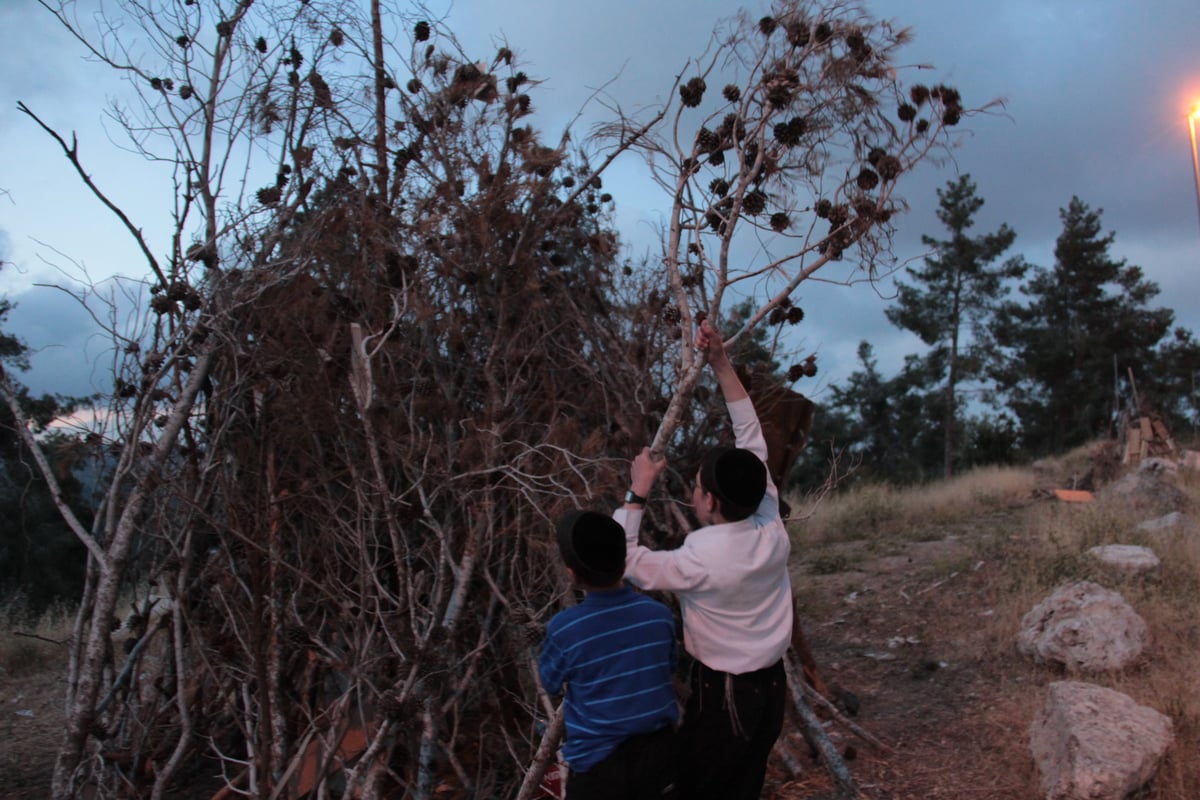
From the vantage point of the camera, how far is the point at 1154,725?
14.0 feet

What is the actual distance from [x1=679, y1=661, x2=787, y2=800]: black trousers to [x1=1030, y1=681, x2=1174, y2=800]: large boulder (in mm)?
1964

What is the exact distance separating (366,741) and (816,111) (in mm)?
3514

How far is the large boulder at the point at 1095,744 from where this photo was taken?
3.99 metres

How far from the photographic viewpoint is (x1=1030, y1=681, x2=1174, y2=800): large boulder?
399 centimetres

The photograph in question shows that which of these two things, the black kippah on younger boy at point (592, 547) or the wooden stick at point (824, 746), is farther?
the wooden stick at point (824, 746)

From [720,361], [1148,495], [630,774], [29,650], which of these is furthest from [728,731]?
[1148,495]

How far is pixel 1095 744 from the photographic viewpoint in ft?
Answer: 13.4

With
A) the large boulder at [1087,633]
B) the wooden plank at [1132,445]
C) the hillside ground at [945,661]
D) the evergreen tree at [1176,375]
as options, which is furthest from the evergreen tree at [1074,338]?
the large boulder at [1087,633]

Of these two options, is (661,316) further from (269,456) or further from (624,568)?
(624,568)

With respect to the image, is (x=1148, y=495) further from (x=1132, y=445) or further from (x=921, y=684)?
(x=921, y=684)

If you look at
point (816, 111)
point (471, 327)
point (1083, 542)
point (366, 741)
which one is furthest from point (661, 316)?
point (1083, 542)

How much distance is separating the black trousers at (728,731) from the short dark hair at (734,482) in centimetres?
53

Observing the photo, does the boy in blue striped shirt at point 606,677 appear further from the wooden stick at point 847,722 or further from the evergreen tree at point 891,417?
the evergreen tree at point 891,417

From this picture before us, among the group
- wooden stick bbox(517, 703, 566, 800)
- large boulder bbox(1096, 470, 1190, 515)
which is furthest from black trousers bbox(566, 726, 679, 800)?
large boulder bbox(1096, 470, 1190, 515)
